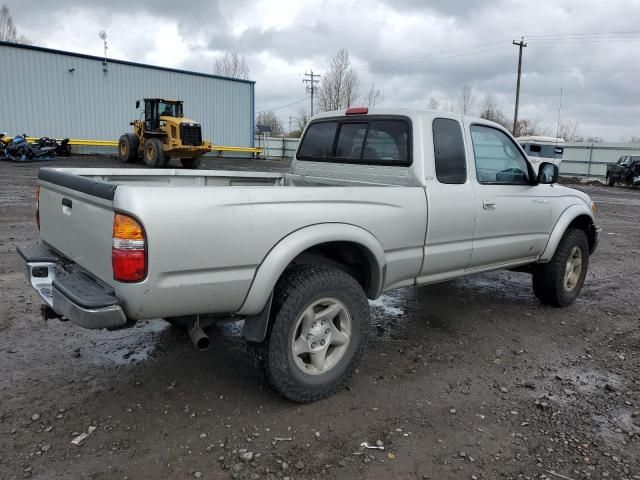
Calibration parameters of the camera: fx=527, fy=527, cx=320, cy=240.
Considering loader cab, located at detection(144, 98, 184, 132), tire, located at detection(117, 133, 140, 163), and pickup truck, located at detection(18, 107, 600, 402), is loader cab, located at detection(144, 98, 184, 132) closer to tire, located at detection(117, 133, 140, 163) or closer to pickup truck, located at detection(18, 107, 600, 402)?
tire, located at detection(117, 133, 140, 163)

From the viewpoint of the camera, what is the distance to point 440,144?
4.18 m

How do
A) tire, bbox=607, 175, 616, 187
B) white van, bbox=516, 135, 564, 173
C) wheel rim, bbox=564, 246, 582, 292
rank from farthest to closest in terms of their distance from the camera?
white van, bbox=516, 135, 564, 173 < tire, bbox=607, 175, 616, 187 < wheel rim, bbox=564, 246, 582, 292

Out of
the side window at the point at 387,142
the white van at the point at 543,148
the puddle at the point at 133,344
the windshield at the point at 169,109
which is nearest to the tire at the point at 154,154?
the windshield at the point at 169,109

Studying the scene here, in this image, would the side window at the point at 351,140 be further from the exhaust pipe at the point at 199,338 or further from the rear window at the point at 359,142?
the exhaust pipe at the point at 199,338

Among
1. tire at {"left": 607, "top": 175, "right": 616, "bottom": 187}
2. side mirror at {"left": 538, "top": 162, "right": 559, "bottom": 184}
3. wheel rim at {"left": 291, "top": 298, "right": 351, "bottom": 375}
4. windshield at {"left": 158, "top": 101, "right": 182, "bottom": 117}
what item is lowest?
wheel rim at {"left": 291, "top": 298, "right": 351, "bottom": 375}

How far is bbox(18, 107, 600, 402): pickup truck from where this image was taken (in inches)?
105

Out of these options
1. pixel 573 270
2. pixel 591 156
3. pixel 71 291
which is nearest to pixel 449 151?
pixel 573 270

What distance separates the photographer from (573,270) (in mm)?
5672

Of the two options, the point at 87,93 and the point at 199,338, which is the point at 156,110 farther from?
the point at 199,338

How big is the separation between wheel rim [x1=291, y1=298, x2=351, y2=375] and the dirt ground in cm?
26

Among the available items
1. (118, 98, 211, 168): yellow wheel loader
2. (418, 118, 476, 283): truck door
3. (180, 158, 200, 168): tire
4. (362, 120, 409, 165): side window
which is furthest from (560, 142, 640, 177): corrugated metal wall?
(362, 120, 409, 165): side window

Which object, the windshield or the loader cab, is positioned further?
the windshield

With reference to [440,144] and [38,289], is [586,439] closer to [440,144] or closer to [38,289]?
[440,144]

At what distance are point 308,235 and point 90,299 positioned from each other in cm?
124
